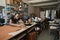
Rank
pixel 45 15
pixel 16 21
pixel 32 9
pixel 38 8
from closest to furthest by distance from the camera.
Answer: pixel 16 21 → pixel 32 9 → pixel 38 8 → pixel 45 15

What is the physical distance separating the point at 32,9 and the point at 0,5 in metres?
3.58

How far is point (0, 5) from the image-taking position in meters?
3.39

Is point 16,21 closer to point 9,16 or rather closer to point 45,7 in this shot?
point 9,16

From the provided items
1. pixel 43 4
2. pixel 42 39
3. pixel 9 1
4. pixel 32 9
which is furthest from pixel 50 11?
pixel 9 1

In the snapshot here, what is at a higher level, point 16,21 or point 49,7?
point 49,7

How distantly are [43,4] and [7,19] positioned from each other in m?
4.32

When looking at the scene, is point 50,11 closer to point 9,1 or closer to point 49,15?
point 49,15

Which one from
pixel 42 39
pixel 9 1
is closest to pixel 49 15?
pixel 42 39

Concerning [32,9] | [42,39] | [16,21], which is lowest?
[42,39]

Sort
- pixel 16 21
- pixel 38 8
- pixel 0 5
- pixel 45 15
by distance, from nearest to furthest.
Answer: pixel 0 5
pixel 16 21
pixel 38 8
pixel 45 15

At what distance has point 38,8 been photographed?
746cm

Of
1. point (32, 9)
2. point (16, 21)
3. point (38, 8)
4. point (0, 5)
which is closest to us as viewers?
point (0, 5)

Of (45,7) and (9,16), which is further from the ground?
(45,7)

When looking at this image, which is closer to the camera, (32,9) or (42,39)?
(42,39)
